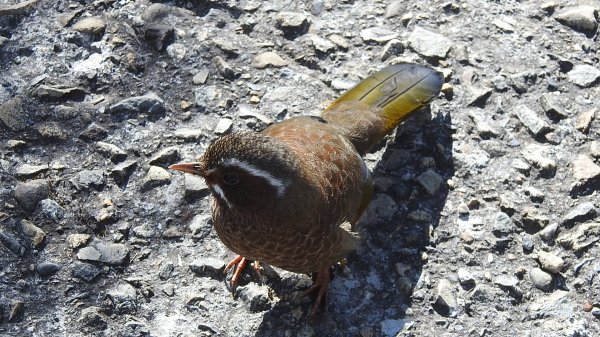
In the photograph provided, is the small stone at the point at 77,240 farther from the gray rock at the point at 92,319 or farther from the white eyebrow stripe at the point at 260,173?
the white eyebrow stripe at the point at 260,173

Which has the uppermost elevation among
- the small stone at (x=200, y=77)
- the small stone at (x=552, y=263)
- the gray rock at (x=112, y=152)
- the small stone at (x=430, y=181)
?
the small stone at (x=200, y=77)

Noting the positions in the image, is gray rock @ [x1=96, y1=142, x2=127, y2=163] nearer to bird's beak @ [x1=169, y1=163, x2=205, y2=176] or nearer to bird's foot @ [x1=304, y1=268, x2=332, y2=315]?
bird's beak @ [x1=169, y1=163, x2=205, y2=176]

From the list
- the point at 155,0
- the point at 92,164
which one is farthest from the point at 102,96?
the point at 155,0

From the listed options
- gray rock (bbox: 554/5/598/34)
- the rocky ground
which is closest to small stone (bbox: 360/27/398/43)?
the rocky ground

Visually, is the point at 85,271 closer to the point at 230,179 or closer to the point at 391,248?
the point at 230,179

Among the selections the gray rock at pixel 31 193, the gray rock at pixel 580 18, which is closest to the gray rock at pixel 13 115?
the gray rock at pixel 31 193

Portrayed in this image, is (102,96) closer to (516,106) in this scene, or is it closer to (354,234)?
(354,234)
